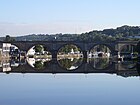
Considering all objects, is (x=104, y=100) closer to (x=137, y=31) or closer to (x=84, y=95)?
(x=84, y=95)

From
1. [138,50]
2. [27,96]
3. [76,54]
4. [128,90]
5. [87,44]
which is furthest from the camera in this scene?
[76,54]

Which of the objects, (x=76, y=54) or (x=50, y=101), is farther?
(x=76, y=54)

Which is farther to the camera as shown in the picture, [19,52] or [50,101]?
[19,52]

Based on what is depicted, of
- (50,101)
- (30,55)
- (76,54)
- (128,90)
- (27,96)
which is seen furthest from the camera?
(76,54)

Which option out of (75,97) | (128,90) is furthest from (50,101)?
(128,90)

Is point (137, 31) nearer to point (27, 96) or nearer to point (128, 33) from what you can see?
point (128, 33)

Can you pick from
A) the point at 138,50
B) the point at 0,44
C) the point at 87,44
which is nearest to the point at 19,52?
the point at 0,44

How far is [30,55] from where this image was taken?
92.7m

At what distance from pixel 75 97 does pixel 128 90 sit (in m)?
5.32

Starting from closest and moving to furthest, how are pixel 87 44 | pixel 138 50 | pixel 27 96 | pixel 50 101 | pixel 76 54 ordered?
pixel 50 101
pixel 27 96
pixel 138 50
pixel 87 44
pixel 76 54

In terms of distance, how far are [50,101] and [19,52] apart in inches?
2494

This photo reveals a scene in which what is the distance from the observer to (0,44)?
8288cm

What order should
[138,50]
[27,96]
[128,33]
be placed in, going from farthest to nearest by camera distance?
[128,33] < [138,50] < [27,96]

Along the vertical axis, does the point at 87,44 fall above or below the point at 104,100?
above
